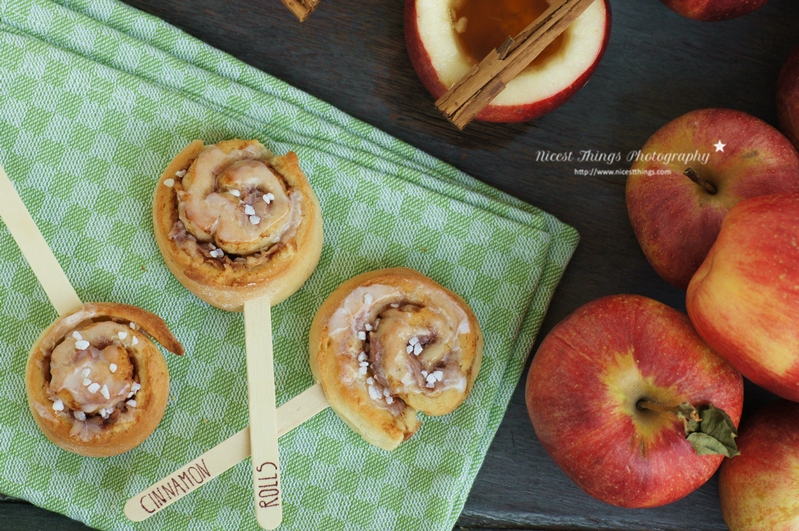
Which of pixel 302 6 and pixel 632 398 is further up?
pixel 302 6

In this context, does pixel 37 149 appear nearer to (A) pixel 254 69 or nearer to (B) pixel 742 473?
(A) pixel 254 69

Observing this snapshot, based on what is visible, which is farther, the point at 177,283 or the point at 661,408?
the point at 177,283

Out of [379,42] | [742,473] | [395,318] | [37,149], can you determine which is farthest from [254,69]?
[742,473]

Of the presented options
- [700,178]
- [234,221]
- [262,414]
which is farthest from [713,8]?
[262,414]

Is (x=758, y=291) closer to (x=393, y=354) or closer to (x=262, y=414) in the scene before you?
(x=393, y=354)

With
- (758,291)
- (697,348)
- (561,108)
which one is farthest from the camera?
(561,108)

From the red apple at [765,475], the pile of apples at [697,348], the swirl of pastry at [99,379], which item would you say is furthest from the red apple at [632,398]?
the swirl of pastry at [99,379]
